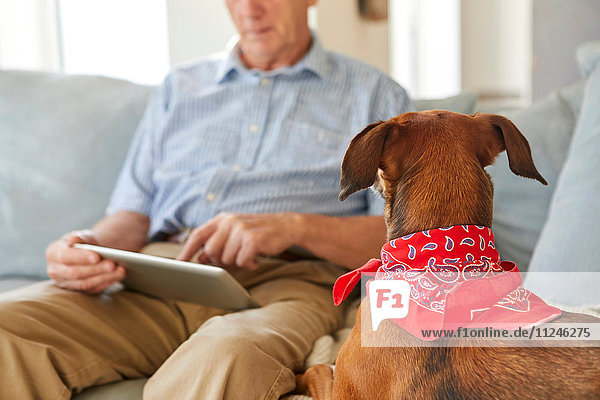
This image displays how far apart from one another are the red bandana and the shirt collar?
3.34 feet

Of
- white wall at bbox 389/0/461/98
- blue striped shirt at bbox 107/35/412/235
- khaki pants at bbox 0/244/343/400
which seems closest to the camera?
khaki pants at bbox 0/244/343/400

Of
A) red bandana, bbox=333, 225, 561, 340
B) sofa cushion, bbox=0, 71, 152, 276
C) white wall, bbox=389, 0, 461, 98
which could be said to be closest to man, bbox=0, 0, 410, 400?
sofa cushion, bbox=0, 71, 152, 276

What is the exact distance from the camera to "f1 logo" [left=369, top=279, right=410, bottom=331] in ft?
2.23

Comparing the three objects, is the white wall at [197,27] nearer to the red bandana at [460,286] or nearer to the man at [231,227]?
the man at [231,227]

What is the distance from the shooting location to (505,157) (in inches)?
29.5

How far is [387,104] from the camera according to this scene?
1497mm

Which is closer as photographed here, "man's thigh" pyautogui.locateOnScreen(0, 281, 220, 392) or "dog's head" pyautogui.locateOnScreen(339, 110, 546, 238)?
"dog's head" pyautogui.locateOnScreen(339, 110, 546, 238)

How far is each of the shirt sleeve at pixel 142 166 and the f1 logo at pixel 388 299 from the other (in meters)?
1.12

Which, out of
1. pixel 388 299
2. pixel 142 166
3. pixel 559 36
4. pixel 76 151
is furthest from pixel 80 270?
pixel 559 36

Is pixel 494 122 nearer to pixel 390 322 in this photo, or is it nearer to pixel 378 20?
pixel 390 322

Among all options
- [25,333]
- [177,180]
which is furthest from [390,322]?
[177,180]

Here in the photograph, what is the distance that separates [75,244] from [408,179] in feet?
3.06

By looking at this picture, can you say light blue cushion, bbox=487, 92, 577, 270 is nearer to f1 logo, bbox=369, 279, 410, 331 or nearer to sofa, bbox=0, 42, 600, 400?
sofa, bbox=0, 42, 600, 400

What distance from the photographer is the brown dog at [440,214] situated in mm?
636
